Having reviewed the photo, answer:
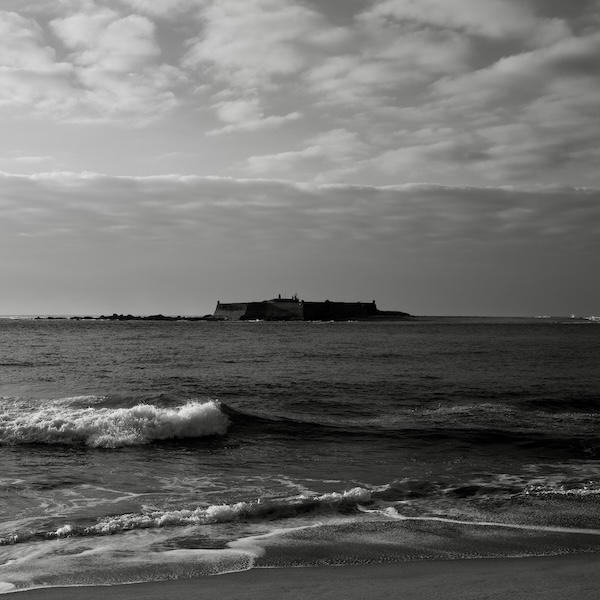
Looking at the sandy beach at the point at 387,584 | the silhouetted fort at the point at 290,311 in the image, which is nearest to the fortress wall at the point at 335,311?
the silhouetted fort at the point at 290,311

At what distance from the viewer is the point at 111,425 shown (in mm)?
16844

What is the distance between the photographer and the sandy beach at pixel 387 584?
5875 mm

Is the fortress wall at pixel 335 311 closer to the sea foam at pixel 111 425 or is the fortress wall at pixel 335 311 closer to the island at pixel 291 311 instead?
the island at pixel 291 311

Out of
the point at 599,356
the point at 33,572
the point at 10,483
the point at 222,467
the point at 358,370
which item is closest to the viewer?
the point at 33,572

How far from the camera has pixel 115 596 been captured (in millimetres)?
6031

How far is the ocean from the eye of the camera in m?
7.71

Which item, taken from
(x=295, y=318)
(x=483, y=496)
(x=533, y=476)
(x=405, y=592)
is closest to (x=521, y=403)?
(x=533, y=476)

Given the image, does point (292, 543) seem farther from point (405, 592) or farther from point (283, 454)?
point (283, 454)

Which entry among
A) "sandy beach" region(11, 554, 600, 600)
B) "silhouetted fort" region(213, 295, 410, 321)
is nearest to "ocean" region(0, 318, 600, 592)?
"sandy beach" region(11, 554, 600, 600)

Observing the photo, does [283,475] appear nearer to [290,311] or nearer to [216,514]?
[216,514]

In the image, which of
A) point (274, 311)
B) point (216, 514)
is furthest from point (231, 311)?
point (216, 514)

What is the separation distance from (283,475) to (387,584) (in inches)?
254

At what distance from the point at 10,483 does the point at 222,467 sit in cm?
424

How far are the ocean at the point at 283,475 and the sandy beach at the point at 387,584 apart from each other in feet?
1.14
